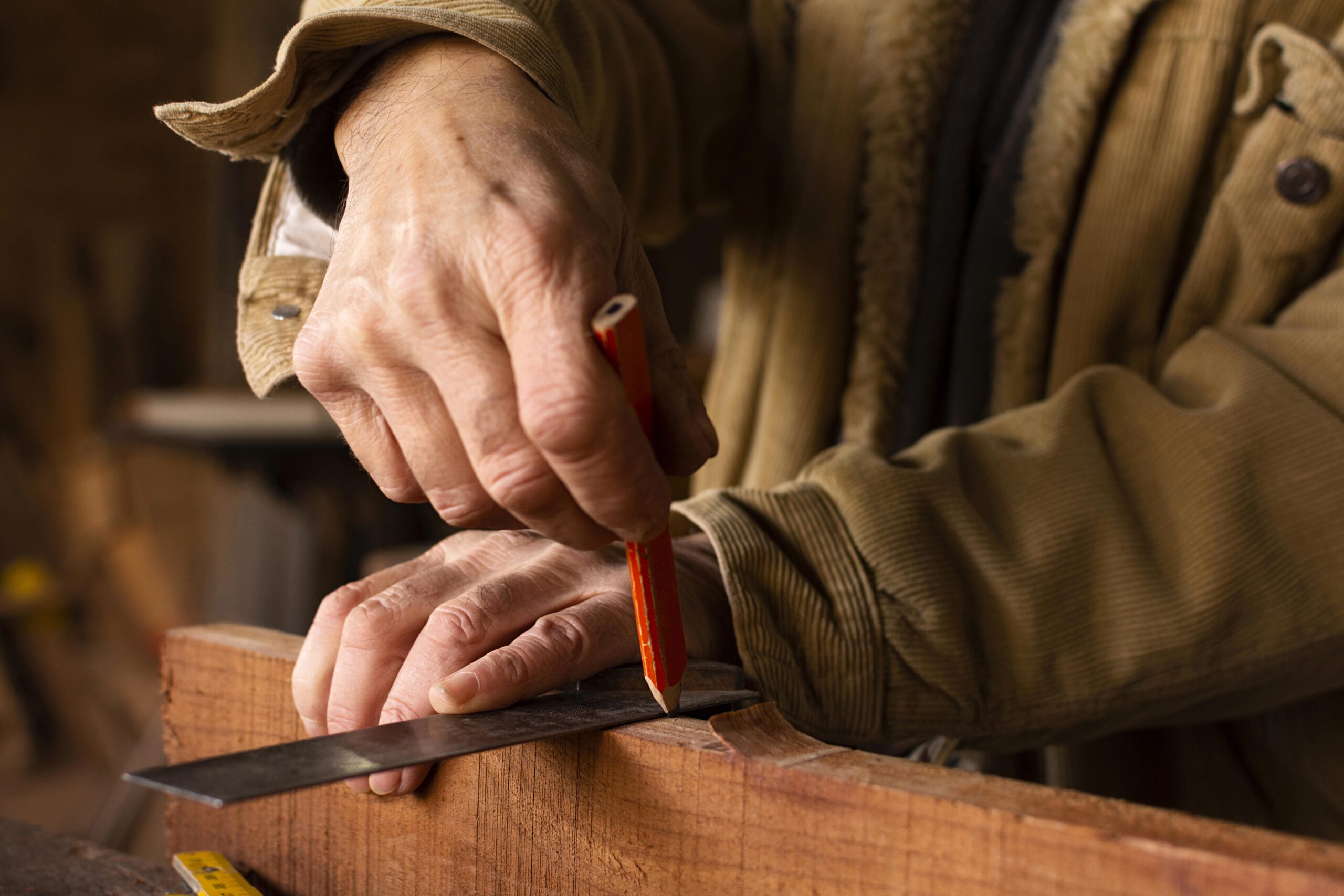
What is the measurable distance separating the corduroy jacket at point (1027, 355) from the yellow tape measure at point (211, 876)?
12.1 inches

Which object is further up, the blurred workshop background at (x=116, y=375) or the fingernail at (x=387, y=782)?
the fingernail at (x=387, y=782)

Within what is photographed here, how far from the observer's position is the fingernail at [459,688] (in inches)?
19.3

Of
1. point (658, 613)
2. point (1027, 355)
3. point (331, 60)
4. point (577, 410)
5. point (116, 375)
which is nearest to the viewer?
point (577, 410)

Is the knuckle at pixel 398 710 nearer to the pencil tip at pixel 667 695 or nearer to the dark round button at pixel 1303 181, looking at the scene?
the pencil tip at pixel 667 695

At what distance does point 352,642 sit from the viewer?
0.54 metres

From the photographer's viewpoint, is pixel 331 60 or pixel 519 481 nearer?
pixel 519 481

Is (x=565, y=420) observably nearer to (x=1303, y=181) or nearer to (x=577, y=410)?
(x=577, y=410)

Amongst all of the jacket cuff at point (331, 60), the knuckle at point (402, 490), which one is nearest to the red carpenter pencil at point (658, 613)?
the knuckle at point (402, 490)

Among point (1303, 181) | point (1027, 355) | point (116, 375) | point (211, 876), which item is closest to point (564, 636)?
point (211, 876)

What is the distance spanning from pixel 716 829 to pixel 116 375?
4.46 metres

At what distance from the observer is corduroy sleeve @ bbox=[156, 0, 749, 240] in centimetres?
58

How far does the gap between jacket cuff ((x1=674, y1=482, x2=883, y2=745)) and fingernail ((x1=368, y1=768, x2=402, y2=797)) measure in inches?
7.9

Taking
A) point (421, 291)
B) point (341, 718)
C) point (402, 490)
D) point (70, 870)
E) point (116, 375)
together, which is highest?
point (421, 291)

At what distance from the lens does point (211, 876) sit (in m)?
0.58
